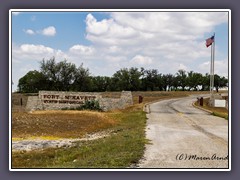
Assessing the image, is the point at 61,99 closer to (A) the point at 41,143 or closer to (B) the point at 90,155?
(A) the point at 41,143

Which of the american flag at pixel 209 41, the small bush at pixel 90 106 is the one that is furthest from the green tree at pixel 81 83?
the american flag at pixel 209 41

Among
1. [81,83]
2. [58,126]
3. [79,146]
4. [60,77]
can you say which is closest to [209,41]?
[79,146]

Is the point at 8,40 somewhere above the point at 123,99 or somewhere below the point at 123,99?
above

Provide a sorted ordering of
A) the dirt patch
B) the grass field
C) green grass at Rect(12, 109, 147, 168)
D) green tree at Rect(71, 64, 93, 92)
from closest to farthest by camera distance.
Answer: green grass at Rect(12, 109, 147, 168) < the grass field < the dirt patch < green tree at Rect(71, 64, 93, 92)

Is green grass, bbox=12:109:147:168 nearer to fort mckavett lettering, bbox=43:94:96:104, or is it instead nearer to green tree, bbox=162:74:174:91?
green tree, bbox=162:74:174:91

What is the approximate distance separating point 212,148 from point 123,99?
22.9 m

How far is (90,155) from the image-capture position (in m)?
13.8

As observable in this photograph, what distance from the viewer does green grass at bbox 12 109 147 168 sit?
38.8ft

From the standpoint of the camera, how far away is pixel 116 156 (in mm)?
12609

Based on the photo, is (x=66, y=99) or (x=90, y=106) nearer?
(x=90, y=106)

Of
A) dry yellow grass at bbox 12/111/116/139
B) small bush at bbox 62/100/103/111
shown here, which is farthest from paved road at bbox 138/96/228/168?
small bush at bbox 62/100/103/111

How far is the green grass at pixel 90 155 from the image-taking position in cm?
1184

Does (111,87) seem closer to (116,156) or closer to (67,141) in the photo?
(67,141)
